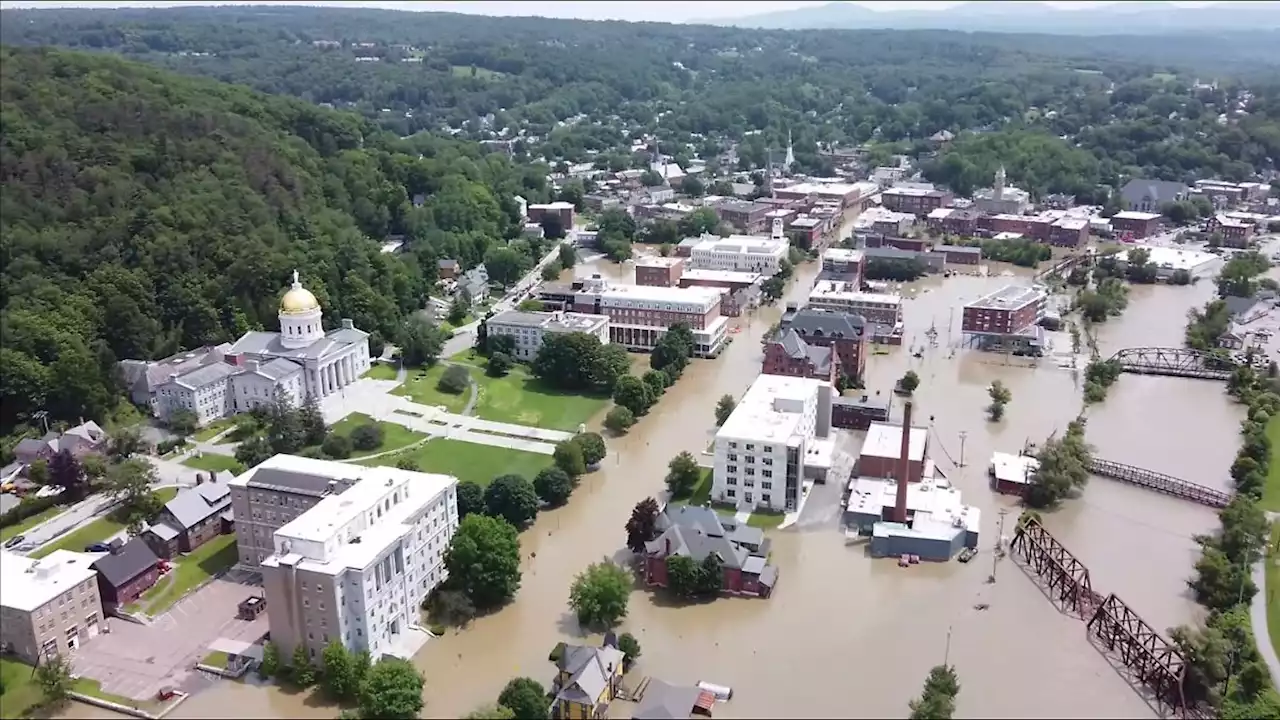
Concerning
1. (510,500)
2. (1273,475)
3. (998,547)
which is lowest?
(998,547)

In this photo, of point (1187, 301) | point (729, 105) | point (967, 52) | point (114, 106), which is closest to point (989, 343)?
point (1187, 301)

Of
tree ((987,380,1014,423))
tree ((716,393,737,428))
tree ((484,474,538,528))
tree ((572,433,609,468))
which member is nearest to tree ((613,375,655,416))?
tree ((716,393,737,428))

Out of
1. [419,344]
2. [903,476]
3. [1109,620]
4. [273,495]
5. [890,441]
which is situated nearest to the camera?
[1109,620]

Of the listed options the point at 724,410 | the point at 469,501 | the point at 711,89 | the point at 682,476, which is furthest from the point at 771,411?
the point at 711,89

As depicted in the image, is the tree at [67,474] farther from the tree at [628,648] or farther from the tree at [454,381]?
the tree at [628,648]

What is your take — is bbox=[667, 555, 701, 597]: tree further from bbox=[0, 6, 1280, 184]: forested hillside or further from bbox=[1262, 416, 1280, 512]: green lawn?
bbox=[0, 6, 1280, 184]: forested hillside

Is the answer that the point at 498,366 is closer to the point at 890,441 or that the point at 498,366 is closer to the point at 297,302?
the point at 297,302

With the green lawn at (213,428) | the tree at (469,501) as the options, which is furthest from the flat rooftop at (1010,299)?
the green lawn at (213,428)

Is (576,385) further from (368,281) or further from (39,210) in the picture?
(39,210)
